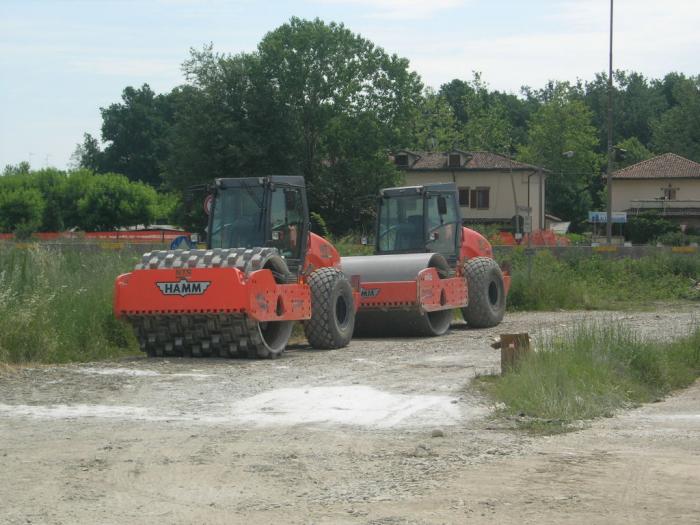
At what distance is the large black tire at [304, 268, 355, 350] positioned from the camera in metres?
17.2

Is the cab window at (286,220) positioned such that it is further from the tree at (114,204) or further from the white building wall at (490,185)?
the tree at (114,204)

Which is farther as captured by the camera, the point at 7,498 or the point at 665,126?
the point at 665,126

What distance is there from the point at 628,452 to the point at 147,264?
28.4 feet

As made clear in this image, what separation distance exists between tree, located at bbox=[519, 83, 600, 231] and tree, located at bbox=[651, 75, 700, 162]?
16.3 m

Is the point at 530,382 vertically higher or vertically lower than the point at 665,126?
lower

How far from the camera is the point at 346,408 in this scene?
10.9m

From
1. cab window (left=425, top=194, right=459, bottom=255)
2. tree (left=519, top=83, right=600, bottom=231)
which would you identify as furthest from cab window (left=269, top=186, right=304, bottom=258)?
tree (left=519, top=83, right=600, bottom=231)

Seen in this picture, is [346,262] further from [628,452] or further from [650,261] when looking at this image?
[650,261]

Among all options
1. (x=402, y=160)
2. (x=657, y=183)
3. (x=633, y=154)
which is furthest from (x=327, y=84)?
(x=633, y=154)

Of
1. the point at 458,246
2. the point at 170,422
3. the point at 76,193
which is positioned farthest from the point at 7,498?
the point at 76,193

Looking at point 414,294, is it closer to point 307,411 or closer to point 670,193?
point 307,411

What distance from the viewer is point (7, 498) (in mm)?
7176

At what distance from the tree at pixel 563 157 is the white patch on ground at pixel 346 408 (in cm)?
9123

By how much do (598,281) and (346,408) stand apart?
23246 mm
